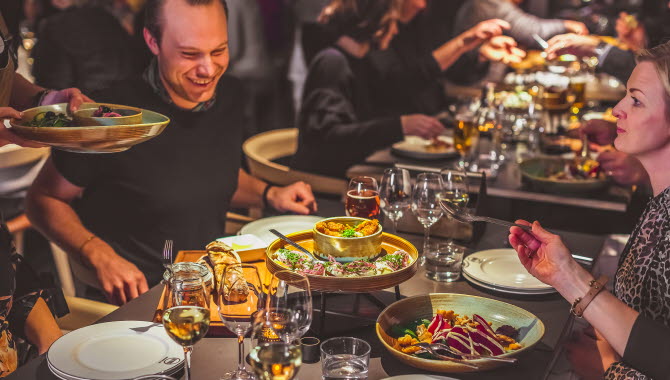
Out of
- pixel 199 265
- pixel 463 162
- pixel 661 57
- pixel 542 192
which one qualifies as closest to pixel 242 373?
pixel 199 265

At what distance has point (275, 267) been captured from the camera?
156cm

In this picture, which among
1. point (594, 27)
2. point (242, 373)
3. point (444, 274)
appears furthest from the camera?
point (594, 27)

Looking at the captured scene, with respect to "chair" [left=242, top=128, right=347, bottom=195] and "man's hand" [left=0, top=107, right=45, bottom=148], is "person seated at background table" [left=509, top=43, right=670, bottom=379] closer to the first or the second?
"man's hand" [left=0, top=107, right=45, bottom=148]

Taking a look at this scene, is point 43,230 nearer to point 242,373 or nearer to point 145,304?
point 145,304

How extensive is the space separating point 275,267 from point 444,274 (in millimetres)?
512

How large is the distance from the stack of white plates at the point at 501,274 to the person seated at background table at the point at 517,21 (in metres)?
2.27

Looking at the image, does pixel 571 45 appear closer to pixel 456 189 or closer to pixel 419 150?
pixel 419 150

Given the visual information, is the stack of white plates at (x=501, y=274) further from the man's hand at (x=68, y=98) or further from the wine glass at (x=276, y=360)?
the man's hand at (x=68, y=98)

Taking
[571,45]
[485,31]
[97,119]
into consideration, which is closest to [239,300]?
[97,119]

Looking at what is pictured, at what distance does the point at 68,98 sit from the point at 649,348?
1523 millimetres

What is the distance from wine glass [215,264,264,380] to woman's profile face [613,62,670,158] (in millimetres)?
960

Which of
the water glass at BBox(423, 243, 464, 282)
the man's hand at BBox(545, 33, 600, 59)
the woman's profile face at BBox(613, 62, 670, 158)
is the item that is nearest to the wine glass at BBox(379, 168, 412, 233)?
the water glass at BBox(423, 243, 464, 282)

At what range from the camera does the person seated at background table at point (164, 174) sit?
2205mm

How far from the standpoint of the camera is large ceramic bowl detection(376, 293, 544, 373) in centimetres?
143
